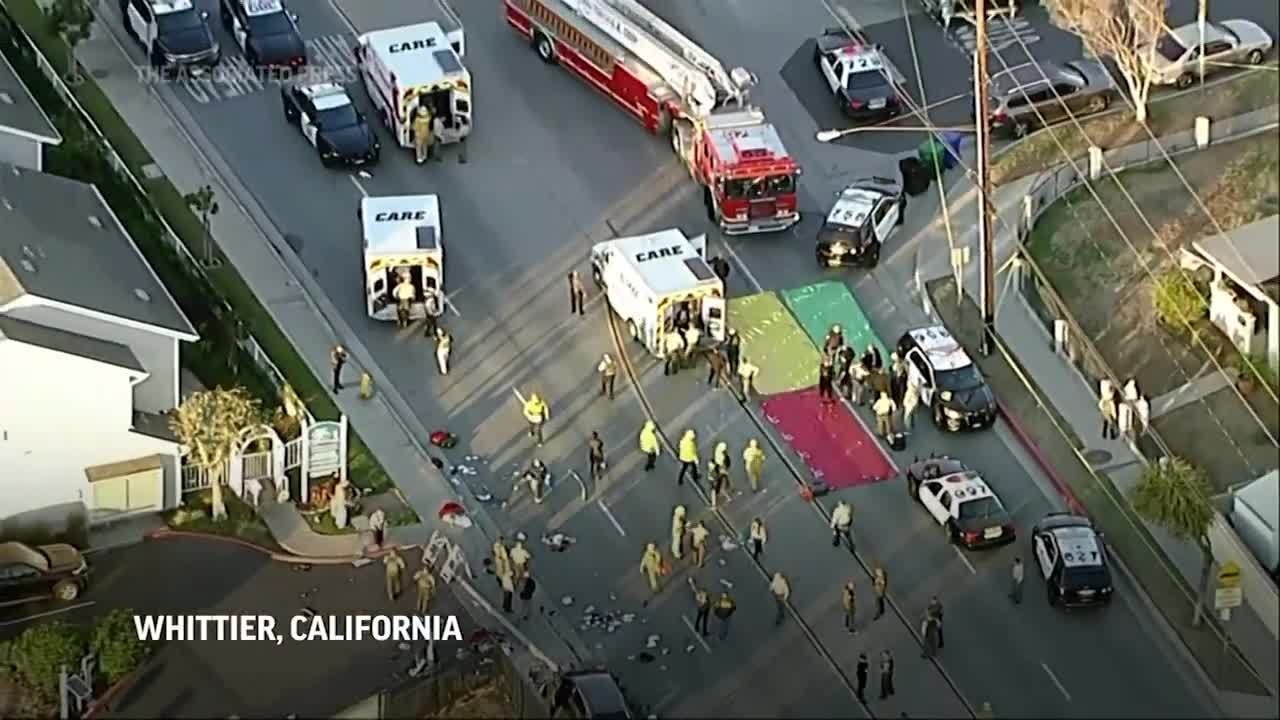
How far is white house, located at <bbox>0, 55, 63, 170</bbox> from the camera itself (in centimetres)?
7038

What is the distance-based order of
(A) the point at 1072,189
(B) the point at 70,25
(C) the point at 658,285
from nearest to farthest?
(C) the point at 658,285, (A) the point at 1072,189, (B) the point at 70,25

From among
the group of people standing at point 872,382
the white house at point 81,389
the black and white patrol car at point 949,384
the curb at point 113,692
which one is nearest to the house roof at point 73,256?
the white house at point 81,389

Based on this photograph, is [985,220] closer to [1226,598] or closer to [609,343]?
[609,343]

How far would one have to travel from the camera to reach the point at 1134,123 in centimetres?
7512

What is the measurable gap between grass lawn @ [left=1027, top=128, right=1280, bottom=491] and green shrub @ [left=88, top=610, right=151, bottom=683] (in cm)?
2109

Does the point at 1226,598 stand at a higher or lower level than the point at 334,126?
lower

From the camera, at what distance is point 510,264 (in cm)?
7138

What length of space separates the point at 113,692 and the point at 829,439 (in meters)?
15.8

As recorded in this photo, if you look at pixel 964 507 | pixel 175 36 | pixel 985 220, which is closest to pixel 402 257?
pixel 985 220

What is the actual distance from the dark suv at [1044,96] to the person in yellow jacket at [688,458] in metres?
14.9

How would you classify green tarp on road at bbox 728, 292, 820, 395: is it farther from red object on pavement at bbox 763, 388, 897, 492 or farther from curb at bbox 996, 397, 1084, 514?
curb at bbox 996, 397, 1084, 514

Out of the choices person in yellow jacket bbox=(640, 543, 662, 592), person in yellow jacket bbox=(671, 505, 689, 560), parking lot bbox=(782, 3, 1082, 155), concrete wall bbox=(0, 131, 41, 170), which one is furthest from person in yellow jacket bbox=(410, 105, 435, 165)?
person in yellow jacket bbox=(640, 543, 662, 592)

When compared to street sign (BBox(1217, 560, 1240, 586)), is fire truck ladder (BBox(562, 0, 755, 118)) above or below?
above

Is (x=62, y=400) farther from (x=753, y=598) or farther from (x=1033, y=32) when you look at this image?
(x=1033, y=32)
